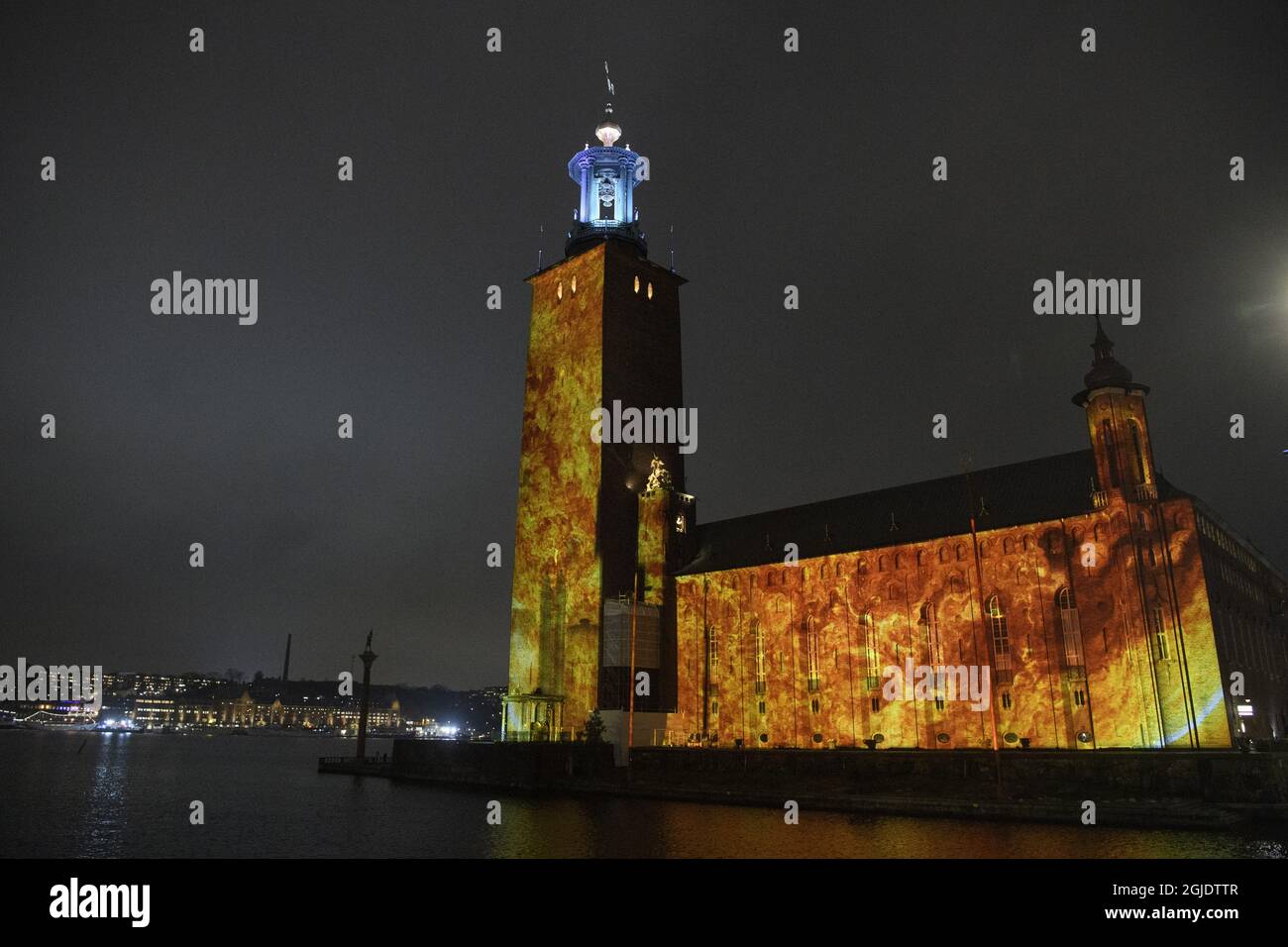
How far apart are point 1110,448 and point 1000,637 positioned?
11.4m

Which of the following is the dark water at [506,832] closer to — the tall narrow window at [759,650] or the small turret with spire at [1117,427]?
the tall narrow window at [759,650]

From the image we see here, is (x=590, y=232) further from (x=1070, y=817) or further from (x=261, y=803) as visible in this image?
(x=1070, y=817)

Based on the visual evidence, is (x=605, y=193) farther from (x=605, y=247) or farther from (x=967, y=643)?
(x=967, y=643)

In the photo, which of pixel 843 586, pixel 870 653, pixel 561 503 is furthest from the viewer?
pixel 561 503

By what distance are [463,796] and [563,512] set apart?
75.1ft

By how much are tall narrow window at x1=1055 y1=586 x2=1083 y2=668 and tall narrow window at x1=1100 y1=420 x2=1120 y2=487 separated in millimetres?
6055

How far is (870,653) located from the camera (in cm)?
5084

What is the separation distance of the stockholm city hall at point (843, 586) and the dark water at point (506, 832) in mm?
14643

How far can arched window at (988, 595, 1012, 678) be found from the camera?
45625mm

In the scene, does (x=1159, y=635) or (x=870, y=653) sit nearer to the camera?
(x=1159, y=635)

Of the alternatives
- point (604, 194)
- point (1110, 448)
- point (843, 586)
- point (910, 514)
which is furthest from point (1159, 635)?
point (604, 194)

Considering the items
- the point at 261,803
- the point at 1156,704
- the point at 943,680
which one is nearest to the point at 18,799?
the point at 261,803

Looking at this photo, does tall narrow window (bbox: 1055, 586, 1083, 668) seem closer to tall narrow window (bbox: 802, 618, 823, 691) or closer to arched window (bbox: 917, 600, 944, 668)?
arched window (bbox: 917, 600, 944, 668)

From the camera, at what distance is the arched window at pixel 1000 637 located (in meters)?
45.6
